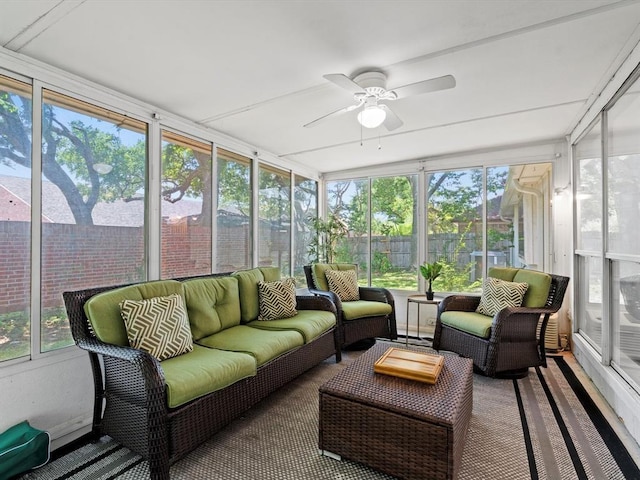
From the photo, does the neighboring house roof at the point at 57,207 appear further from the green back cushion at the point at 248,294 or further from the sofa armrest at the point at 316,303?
the sofa armrest at the point at 316,303

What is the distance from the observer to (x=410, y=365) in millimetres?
2059

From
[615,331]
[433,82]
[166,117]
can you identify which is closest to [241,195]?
[166,117]

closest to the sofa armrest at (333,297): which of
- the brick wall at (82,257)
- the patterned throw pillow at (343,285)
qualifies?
the patterned throw pillow at (343,285)

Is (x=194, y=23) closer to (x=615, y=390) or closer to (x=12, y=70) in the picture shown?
(x=12, y=70)

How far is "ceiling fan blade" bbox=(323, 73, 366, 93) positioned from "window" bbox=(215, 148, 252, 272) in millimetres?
1953

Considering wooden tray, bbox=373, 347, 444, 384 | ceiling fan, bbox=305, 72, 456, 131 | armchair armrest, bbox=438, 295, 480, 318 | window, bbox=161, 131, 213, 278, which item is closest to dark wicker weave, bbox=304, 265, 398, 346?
armchair armrest, bbox=438, 295, 480, 318

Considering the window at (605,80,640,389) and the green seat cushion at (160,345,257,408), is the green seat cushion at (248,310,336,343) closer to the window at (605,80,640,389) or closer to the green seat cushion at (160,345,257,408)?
the green seat cushion at (160,345,257,408)

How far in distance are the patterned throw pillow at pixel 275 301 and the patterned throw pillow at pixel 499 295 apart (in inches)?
76.9

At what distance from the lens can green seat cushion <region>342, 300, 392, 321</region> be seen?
140 inches

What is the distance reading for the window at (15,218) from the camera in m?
1.99

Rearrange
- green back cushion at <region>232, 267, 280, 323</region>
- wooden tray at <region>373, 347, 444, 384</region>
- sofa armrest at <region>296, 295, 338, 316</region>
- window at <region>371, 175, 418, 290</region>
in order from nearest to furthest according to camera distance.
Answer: wooden tray at <region>373, 347, 444, 384</region>, green back cushion at <region>232, 267, 280, 323</region>, sofa armrest at <region>296, 295, 338, 316</region>, window at <region>371, 175, 418, 290</region>

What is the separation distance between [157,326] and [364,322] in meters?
2.22

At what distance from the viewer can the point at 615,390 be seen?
231cm

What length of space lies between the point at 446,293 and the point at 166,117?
3.92 meters
